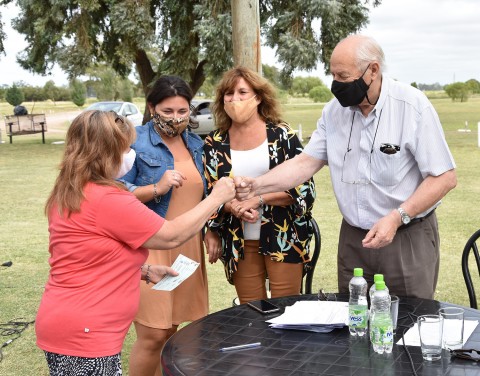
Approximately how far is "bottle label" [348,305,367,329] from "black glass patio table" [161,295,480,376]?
6cm

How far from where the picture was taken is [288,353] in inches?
104

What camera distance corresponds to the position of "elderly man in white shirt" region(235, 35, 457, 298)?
3.22 metres

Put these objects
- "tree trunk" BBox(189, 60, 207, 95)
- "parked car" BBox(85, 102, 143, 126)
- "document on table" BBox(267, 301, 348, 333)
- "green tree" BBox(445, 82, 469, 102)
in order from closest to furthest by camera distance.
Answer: "document on table" BBox(267, 301, 348, 333) → "tree trunk" BBox(189, 60, 207, 95) → "parked car" BBox(85, 102, 143, 126) → "green tree" BBox(445, 82, 469, 102)

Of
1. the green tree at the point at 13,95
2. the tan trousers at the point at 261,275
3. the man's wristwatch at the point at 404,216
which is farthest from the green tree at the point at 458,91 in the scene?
the man's wristwatch at the point at 404,216

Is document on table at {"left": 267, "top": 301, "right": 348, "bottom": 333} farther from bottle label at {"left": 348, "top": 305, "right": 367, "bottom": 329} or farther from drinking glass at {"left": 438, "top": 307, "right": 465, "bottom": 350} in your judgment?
drinking glass at {"left": 438, "top": 307, "right": 465, "bottom": 350}

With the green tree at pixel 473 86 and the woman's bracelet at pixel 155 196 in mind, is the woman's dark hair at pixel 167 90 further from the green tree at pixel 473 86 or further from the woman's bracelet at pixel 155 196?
the green tree at pixel 473 86

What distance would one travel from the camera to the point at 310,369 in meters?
2.48

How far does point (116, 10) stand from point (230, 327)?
680 inches

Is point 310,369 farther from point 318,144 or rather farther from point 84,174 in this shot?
point 318,144

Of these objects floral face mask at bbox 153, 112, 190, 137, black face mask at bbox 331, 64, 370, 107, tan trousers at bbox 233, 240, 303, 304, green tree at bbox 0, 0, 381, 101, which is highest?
green tree at bbox 0, 0, 381, 101

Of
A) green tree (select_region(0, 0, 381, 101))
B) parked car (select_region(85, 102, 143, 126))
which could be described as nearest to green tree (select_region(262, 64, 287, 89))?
green tree (select_region(0, 0, 381, 101))

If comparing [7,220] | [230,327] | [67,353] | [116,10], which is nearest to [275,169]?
[230,327]

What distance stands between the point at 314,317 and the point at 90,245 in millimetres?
1008

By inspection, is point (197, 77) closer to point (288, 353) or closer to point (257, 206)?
point (257, 206)
